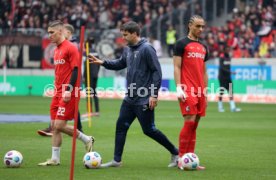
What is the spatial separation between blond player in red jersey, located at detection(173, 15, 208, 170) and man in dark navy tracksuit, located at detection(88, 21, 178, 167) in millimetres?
372

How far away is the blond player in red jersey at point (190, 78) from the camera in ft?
42.2

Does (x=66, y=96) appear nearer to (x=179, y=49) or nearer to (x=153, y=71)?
(x=153, y=71)

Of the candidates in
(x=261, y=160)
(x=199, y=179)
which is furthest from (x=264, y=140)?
(x=199, y=179)

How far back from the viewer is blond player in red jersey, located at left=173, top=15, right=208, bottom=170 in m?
12.9

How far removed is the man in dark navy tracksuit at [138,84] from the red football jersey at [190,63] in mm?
396

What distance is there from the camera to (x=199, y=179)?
11688 mm

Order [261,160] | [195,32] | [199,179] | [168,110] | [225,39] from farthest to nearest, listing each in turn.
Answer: [225,39] < [168,110] < [261,160] < [195,32] < [199,179]

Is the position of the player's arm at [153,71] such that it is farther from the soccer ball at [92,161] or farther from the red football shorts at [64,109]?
the red football shorts at [64,109]

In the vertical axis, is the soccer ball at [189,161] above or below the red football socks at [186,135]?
below

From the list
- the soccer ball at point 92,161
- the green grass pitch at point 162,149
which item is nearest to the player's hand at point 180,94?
the green grass pitch at point 162,149

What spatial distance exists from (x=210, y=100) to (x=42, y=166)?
2214 centimetres

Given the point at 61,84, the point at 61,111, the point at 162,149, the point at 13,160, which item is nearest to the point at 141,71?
the point at 61,84

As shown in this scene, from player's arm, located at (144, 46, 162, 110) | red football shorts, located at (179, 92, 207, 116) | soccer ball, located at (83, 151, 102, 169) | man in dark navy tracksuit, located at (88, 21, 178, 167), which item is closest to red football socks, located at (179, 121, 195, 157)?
red football shorts, located at (179, 92, 207, 116)

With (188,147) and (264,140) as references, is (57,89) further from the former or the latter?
(264,140)
